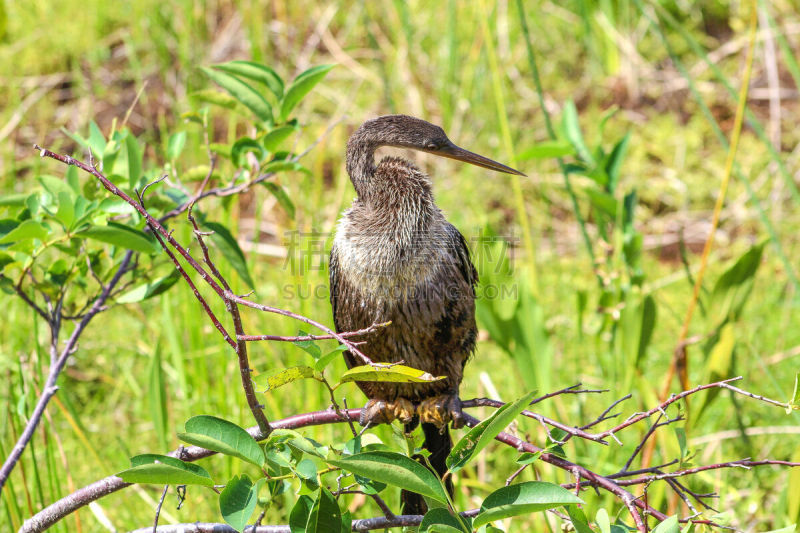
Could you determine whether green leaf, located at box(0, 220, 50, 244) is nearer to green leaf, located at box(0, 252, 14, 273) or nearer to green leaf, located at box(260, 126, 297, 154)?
green leaf, located at box(0, 252, 14, 273)

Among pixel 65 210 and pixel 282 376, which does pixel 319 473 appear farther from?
pixel 65 210

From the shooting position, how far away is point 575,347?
3.67m

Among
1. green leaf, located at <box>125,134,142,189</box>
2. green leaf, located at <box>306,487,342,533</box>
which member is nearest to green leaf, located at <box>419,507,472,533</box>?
green leaf, located at <box>306,487,342,533</box>

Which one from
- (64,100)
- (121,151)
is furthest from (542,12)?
(121,151)

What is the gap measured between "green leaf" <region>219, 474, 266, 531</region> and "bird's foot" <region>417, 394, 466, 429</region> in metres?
0.79

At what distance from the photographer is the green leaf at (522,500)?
1231mm

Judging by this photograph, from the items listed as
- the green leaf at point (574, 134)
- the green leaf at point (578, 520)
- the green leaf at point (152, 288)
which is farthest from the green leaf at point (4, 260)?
the green leaf at point (574, 134)

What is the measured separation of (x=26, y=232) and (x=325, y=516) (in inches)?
35.8

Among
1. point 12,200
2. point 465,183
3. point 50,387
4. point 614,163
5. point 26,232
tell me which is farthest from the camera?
point 465,183

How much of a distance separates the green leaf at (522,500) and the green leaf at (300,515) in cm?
30

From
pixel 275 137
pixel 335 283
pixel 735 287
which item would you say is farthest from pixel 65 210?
pixel 735 287

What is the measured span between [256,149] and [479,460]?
1.51 m

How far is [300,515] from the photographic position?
1.35 metres

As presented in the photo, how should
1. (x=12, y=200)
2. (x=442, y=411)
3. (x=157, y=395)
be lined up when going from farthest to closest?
(x=157, y=395), (x=442, y=411), (x=12, y=200)
